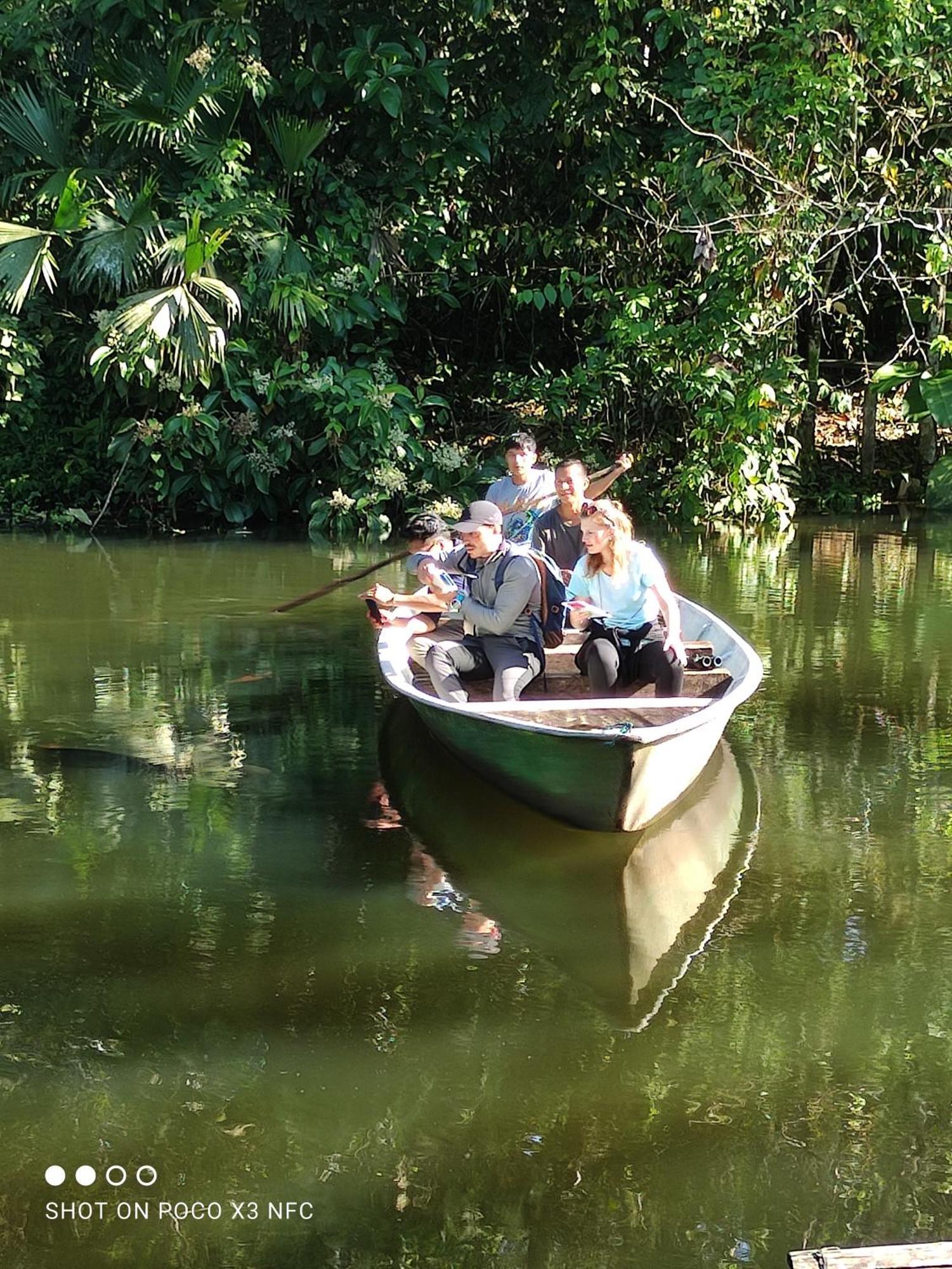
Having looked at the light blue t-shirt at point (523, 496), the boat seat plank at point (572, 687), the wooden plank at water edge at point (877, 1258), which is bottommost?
the wooden plank at water edge at point (877, 1258)

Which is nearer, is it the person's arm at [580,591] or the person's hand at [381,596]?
the person's arm at [580,591]

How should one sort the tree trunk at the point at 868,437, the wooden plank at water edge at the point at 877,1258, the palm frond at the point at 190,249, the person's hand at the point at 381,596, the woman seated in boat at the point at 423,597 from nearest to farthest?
the wooden plank at water edge at the point at 877,1258 → the person's hand at the point at 381,596 → the woman seated in boat at the point at 423,597 → the palm frond at the point at 190,249 → the tree trunk at the point at 868,437

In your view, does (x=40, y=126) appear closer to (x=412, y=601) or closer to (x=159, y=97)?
(x=159, y=97)

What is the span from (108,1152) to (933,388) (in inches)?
484

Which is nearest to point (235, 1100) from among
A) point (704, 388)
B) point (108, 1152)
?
point (108, 1152)

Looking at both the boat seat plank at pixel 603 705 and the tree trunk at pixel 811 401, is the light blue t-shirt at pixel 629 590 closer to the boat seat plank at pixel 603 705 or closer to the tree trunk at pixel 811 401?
the boat seat plank at pixel 603 705

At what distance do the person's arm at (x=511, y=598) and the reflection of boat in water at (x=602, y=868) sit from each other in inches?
25.7

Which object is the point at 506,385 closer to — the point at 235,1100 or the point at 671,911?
the point at 671,911

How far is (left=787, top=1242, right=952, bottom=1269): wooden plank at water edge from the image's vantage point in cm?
246

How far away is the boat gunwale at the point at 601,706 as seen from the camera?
16.3 ft

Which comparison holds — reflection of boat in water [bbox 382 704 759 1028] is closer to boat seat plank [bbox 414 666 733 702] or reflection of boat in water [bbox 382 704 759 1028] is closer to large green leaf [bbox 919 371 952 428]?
boat seat plank [bbox 414 666 733 702]

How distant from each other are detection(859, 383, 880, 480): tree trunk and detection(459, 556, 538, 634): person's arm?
11.6 m

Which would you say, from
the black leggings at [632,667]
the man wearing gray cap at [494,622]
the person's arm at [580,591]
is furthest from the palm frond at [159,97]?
the black leggings at [632,667]

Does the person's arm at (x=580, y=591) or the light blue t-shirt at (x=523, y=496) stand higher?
the light blue t-shirt at (x=523, y=496)
